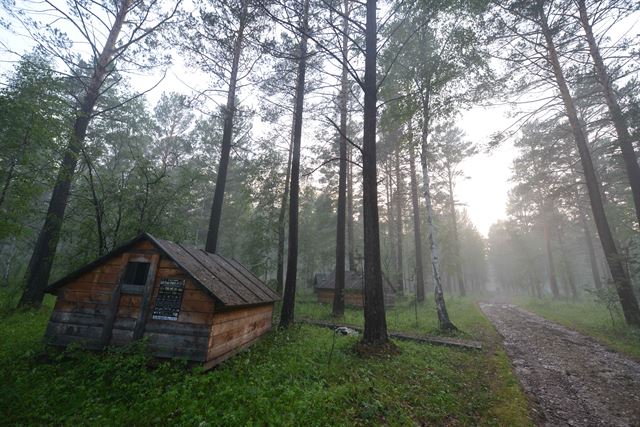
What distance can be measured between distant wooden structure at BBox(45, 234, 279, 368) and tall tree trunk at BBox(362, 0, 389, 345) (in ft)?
11.7

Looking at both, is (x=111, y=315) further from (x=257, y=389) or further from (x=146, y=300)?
(x=257, y=389)

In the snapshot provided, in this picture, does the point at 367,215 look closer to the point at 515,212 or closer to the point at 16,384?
the point at 16,384

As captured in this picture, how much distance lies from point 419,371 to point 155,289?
262 inches

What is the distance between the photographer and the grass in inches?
163

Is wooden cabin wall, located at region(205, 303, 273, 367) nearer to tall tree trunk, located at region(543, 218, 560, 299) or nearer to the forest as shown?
the forest

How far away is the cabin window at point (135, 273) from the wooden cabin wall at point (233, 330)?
Result: 2563 mm

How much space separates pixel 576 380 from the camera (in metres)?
6.33

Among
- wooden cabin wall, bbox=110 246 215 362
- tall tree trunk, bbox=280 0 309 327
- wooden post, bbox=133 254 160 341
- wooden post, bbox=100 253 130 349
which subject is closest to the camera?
wooden cabin wall, bbox=110 246 215 362

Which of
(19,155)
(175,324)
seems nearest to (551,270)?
(175,324)

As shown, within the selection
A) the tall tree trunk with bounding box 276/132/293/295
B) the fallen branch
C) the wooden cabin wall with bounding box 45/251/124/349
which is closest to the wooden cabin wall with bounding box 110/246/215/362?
the wooden cabin wall with bounding box 45/251/124/349

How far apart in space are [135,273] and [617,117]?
18774 mm

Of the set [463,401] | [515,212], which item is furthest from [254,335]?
[515,212]

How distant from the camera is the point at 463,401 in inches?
200

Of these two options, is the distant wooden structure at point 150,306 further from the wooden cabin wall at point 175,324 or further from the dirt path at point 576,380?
the dirt path at point 576,380
